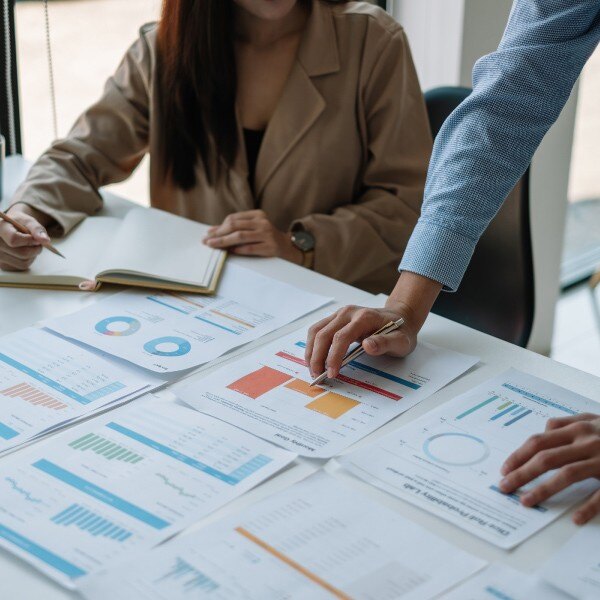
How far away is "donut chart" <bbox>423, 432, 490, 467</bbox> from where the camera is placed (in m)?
0.98

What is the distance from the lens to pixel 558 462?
0.94 metres

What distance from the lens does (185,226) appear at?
1.62 m

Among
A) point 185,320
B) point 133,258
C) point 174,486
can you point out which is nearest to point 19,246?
point 133,258

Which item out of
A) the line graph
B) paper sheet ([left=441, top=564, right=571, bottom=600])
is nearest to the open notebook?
the line graph

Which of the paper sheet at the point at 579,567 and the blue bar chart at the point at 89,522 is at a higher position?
the paper sheet at the point at 579,567

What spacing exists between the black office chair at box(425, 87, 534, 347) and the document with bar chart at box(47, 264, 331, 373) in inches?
19.1

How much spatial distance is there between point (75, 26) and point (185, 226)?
1456 millimetres

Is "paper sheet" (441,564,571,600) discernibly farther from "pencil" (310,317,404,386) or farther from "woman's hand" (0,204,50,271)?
"woman's hand" (0,204,50,271)

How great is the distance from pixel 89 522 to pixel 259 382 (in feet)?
1.04

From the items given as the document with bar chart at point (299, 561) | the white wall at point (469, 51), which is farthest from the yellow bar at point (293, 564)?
the white wall at point (469, 51)

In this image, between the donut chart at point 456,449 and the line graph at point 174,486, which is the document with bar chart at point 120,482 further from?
the donut chart at point 456,449

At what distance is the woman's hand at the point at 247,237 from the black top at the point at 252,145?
274mm

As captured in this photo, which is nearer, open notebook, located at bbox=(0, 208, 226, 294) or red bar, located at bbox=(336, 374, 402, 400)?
red bar, located at bbox=(336, 374, 402, 400)

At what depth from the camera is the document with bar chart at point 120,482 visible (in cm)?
87
